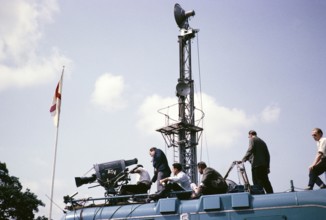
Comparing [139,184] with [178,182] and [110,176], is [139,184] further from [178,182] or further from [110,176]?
[178,182]

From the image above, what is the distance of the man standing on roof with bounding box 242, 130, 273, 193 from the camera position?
8660 mm

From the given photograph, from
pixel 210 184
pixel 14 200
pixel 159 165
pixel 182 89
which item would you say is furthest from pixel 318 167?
pixel 14 200

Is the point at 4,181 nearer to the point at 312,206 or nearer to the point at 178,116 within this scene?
the point at 178,116

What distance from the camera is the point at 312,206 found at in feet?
22.3

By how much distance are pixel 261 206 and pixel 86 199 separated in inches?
183

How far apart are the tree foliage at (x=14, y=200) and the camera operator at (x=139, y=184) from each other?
28701mm

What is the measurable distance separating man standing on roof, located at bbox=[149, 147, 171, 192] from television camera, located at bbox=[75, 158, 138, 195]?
2.82ft

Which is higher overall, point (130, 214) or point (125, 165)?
point (125, 165)

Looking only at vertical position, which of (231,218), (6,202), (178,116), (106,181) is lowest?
(231,218)

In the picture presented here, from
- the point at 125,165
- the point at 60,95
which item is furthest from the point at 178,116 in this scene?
the point at 125,165

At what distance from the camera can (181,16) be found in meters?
31.1

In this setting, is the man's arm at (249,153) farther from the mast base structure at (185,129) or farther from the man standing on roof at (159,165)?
the mast base structure at (185,129)

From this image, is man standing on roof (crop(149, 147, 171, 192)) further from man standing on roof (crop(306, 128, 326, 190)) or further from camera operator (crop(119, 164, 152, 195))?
man standing on roof (crop(306, 128, 326, 190))

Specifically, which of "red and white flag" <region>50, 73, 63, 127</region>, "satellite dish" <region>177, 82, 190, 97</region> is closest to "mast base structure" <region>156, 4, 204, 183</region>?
"satellite dish" <region>177, 82, 190, 97</region>
